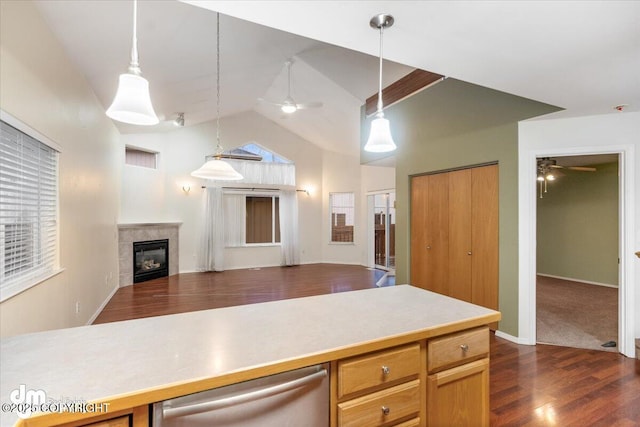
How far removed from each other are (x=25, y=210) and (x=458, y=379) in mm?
3088

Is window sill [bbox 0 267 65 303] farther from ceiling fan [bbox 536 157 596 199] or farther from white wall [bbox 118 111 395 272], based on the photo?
ceiling fan [bbox 536 157 596 199]

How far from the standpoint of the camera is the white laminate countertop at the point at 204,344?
2.85 ft

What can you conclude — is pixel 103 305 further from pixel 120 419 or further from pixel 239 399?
pixel 239 399

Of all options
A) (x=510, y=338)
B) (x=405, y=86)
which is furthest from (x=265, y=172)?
(x=510, y=338)

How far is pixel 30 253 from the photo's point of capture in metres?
2.31

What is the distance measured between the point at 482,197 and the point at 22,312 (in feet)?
14.2

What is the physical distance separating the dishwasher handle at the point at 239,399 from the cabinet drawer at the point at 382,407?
205mm

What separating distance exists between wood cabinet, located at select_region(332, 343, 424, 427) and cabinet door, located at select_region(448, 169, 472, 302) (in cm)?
284

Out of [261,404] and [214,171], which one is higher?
[214,171]

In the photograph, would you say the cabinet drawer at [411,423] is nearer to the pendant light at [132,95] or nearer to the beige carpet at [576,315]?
the pendant light at [132,95]

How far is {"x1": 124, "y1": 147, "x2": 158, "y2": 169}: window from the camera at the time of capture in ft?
20.6

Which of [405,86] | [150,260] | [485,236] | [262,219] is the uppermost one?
[405,86]

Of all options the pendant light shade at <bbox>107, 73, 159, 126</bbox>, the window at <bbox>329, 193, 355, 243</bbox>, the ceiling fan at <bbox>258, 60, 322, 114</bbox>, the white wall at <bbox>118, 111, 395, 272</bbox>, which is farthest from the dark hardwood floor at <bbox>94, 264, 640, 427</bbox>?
the window at <bbox>329, 193, 355, 243</bbox>

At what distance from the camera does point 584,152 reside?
298 centimetres
